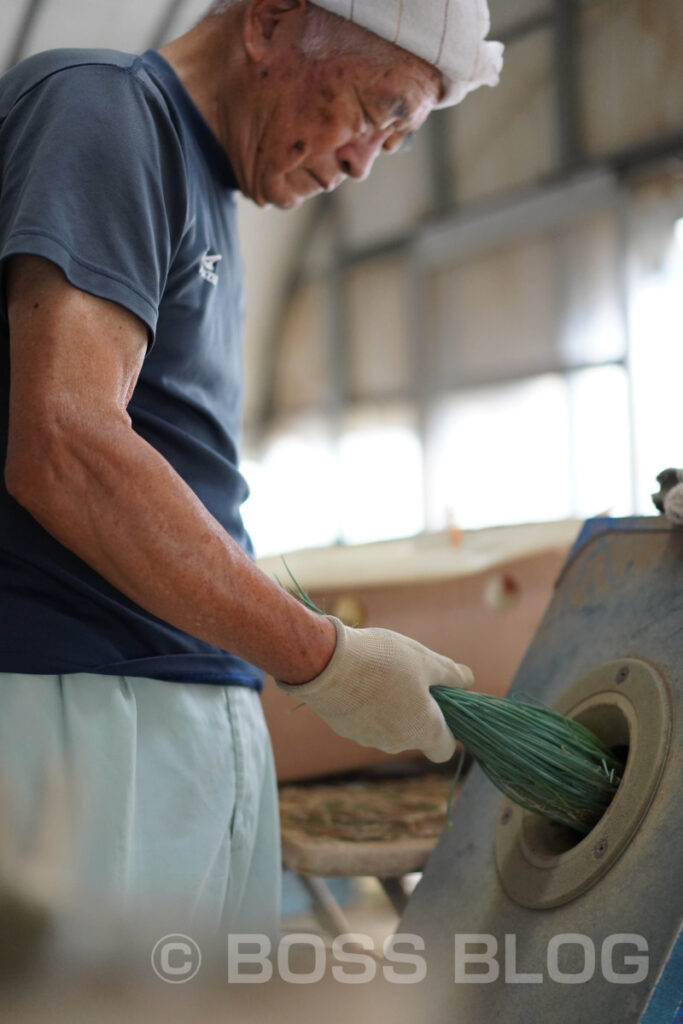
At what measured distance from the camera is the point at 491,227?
18.6 feet

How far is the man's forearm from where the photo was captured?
72 centimetres

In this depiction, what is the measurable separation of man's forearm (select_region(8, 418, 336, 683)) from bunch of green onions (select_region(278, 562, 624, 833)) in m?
0.16

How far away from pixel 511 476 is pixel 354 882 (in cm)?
372

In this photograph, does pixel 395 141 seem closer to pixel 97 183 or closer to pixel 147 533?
pixel 97 183

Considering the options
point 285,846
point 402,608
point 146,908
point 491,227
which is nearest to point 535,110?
point 491,227

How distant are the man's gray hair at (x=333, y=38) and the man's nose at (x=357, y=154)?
11 cm

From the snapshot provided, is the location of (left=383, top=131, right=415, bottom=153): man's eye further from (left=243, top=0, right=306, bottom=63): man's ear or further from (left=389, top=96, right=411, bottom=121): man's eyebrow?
(left=243, top=0, right=306, bottom=63): man's ear

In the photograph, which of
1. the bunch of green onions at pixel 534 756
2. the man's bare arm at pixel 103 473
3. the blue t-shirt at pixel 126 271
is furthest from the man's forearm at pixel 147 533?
the bunch of green onions at pixel 534 756

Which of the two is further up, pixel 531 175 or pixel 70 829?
pixel 531 175

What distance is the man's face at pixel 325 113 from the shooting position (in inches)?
39.4

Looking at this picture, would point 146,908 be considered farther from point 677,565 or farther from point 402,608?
point 402,608

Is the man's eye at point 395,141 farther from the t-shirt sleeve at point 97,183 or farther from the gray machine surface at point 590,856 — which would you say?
the gray machine surface at point 590,856

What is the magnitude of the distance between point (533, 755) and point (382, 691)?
183mm

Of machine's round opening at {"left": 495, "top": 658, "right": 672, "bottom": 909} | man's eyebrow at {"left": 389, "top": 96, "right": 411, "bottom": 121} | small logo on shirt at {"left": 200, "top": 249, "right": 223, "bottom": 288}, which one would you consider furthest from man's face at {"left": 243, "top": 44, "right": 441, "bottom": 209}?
machine's round opening at {"left": 495, "top": 658, "right": 672, "bottom": 909}
